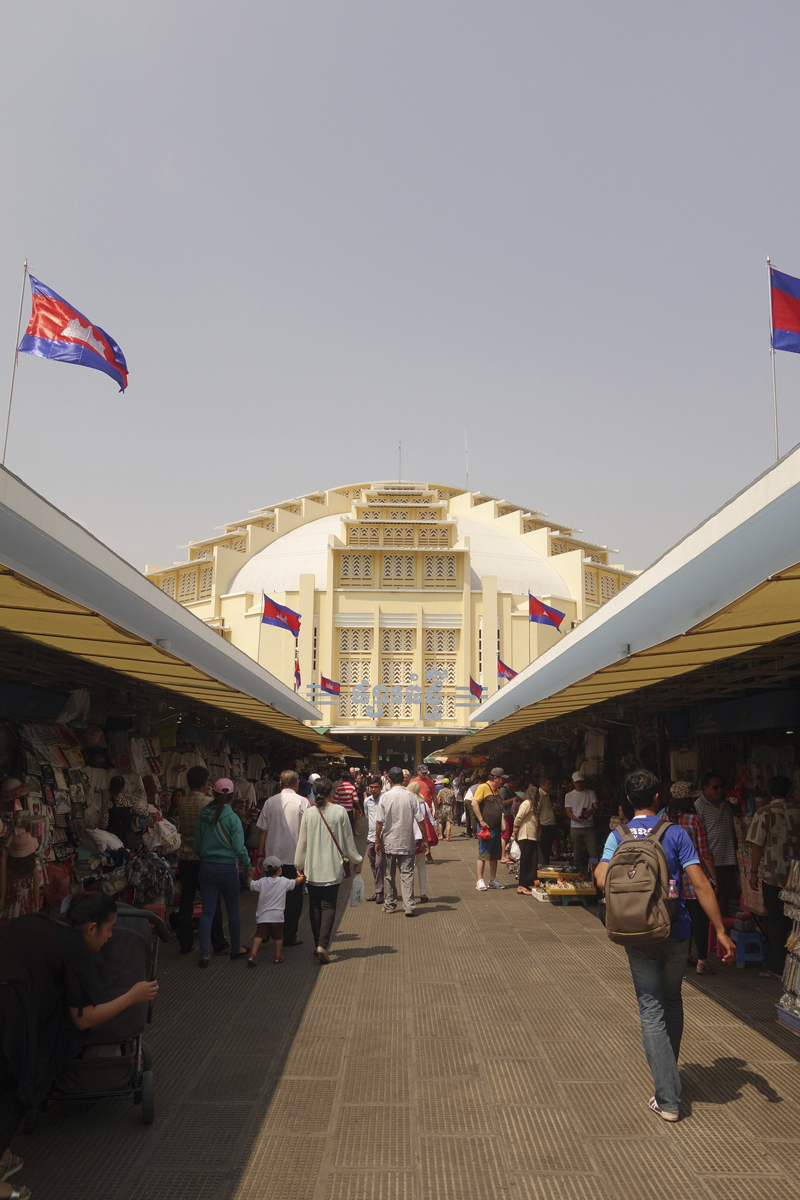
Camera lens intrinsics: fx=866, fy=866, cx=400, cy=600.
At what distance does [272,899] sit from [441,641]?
34504mm

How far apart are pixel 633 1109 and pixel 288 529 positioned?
52.2 meters

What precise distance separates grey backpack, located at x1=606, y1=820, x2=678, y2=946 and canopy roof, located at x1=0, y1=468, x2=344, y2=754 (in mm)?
2976

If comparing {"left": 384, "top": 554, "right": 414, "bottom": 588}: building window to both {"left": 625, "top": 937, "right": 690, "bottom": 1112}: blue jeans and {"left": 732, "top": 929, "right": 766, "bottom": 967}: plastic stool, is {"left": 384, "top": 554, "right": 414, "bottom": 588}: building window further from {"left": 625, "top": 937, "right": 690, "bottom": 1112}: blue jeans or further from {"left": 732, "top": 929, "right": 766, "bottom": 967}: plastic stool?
{"left": 625, "top": 937, "right": 690, "bottom": 1112}: blue jeans

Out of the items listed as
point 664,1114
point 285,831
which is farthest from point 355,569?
point 664,1114

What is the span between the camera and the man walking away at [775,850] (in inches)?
248

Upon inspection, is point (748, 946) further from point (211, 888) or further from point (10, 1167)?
point (10, 1167)

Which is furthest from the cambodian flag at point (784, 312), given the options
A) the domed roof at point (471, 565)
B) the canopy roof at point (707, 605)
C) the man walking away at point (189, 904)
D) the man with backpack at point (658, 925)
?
the domed roof at point (471, 565)

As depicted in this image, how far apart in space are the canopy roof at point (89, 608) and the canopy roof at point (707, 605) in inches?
130

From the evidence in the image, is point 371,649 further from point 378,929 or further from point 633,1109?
point 633,1109

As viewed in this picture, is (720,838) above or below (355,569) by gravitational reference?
below

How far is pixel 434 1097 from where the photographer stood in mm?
4434

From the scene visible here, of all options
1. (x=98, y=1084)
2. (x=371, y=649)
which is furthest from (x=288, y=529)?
(x=98, y=1084)

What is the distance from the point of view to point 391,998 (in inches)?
247

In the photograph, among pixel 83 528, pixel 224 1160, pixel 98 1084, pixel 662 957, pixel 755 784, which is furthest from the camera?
pixel 755 784
